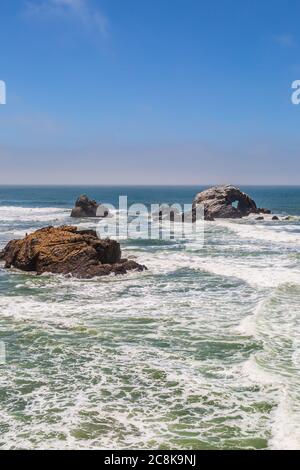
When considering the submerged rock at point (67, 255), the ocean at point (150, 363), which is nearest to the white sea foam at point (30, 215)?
the submerged rock at point (67, 255)

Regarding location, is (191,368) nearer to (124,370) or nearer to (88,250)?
(124,370)

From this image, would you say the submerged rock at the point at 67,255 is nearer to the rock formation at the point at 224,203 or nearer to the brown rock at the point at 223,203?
the rock formation at the point at 224,203

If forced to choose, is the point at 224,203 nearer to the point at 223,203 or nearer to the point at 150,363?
the point at 223,203

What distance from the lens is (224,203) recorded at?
79.4m

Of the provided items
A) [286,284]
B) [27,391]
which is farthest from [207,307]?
[27,391]

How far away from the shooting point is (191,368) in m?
13.9

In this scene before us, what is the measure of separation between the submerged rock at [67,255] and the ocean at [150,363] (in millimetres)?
1442

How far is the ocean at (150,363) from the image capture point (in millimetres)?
10383

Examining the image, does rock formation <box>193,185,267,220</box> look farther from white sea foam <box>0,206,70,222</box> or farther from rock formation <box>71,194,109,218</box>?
white sea foam <box>0,206,70,222</box>

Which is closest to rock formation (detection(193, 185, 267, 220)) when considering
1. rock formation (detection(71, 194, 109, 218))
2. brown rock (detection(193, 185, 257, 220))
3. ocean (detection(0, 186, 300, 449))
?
brown rock (detection(193, 185, 257, 220))

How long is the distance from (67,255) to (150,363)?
16.7 m

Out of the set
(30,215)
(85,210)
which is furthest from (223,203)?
(30,215)

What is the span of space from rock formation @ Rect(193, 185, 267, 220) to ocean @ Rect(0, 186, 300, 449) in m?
50.5

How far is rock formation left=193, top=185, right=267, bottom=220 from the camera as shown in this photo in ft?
255
